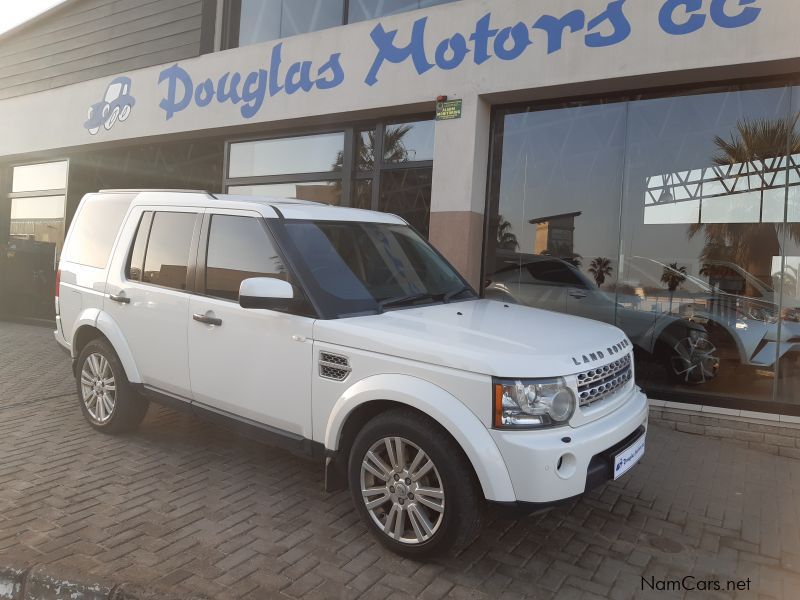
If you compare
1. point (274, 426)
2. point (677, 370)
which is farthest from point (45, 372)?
point (677, 370)

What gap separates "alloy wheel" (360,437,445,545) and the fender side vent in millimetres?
432

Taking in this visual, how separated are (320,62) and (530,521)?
6756 millimetres

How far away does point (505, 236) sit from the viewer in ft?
24.2

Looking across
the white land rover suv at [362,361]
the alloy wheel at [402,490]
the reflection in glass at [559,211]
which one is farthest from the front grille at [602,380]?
the reflection in glass at [559,211]

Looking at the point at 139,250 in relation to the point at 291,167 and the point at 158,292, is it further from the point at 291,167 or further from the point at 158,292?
the point at 291,167

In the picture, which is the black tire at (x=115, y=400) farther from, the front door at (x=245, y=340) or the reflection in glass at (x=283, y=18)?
the reflection in glass at (x=283, y=18)

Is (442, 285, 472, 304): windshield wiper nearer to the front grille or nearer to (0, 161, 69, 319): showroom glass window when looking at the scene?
the front grille

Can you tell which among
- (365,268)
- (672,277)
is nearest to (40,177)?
(365,268)

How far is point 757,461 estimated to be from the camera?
5.18 metres

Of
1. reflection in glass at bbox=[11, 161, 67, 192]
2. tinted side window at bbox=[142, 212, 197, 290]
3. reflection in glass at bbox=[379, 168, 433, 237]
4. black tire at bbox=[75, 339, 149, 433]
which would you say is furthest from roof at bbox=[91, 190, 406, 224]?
reflection in glass at bbox=[11, 161, 67, 192]

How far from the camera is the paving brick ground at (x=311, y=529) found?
304 centimetres

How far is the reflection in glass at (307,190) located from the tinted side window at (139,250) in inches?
146

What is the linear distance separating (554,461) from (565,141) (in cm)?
504

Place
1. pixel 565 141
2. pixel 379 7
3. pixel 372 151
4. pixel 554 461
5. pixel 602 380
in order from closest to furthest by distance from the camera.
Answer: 1. pixel 554 461
2. pixel 602 380
3. pixel 565 141
4. pixel 379 7
5. pixel 372 151
